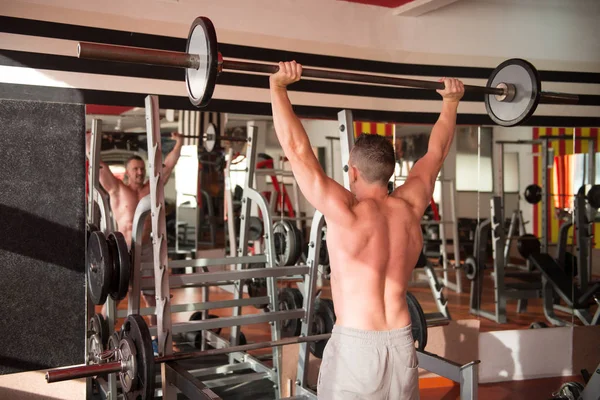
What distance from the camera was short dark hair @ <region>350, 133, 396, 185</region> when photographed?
2.05 metres

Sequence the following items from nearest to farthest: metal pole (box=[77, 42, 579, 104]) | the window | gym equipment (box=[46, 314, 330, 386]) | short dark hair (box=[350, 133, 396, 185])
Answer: metal pole (box=[77, 42, 579, 104]) < short dark hair (box=[350, 133, 396, 185]) < gym equipment (box=[46, 314, 330, 386]) < the window

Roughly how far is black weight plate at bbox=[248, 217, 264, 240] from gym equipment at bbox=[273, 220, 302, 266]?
11cm

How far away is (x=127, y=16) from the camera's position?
136 inches

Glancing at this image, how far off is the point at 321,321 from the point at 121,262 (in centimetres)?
118

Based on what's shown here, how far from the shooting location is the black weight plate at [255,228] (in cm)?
441

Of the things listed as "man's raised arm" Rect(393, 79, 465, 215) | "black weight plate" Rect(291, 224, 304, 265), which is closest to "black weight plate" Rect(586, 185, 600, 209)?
"black weight plate" Rect(291, 224, 304, 265)

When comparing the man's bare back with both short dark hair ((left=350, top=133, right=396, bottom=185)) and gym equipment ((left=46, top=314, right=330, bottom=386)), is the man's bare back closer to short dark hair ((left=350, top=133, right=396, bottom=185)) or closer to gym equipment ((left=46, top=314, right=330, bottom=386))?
short dark hair ((left=350, top=133, right=396, bottom=185))

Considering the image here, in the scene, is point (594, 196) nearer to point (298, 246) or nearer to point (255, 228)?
point (298, 246)

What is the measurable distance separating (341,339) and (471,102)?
288 centimetres

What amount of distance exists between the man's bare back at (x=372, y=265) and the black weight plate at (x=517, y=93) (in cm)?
90

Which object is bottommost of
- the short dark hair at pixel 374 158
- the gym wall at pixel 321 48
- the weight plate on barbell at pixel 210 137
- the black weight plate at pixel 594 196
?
the black weight plate at pixel 594 196

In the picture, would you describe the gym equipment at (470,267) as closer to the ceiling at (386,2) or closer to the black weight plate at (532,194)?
the black weight plate at (532,194)

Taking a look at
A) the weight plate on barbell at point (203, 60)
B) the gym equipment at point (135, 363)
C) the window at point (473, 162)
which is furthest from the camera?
the window at point (473, 162)

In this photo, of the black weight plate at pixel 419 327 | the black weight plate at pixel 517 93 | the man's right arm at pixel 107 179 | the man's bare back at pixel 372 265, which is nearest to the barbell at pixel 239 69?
the black weight plate at pixel 517 93
